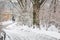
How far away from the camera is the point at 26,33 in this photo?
1765mm

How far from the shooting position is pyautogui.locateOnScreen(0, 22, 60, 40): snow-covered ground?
1583mm

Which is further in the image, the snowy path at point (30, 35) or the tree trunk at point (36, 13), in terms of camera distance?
the tree trunk at point (36, 13)

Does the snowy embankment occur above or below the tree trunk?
below

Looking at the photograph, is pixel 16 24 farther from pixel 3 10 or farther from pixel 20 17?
pixel 3 10

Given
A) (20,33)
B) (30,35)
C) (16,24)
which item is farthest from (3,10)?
(30,35)

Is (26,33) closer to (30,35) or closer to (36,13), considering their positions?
(30,35)

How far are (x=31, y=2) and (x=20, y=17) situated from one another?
268mm

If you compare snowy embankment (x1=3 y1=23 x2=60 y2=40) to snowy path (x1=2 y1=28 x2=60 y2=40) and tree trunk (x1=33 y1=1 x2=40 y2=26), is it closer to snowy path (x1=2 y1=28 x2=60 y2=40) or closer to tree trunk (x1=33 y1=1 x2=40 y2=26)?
snowy path (x1=2 y1=28 x2=60 y2=40)

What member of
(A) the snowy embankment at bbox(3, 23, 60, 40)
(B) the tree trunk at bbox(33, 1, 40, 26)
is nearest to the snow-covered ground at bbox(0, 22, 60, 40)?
(A) the snowy embankment at bbox(3, 23, 60, 40)

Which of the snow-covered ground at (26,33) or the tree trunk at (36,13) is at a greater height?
the tree trunk at (36,13)

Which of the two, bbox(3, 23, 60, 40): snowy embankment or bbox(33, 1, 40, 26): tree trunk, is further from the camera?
bbox(33, 1, 40, 26): tree trunk

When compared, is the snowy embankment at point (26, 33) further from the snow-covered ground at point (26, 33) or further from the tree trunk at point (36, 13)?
the tree trunk at point (36, 13)

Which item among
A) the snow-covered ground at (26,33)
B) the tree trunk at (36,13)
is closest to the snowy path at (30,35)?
the snow-covered ground at (26,33)

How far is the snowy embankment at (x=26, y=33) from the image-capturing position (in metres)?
1.58
